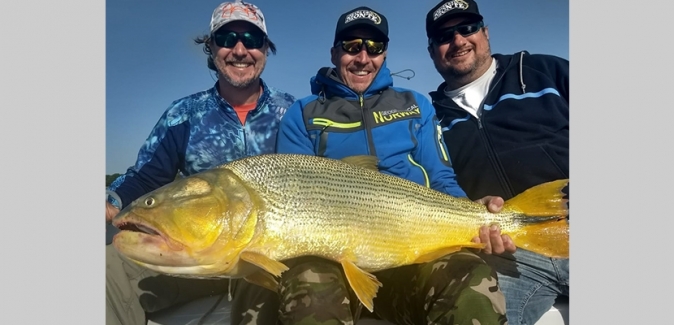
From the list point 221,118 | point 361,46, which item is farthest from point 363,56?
point 221,118

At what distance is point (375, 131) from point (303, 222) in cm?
120

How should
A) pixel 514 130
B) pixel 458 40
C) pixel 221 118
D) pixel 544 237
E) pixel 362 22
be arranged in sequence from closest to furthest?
pixel 544 237 → pixel 362 22 → pixel 221 118 → pixel 514 130 → pixel 458 40

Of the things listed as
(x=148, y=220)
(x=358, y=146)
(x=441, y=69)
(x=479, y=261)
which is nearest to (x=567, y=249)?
(x=479, y=261)

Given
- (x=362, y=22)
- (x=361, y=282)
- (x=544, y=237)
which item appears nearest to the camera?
(x=361, y=282)

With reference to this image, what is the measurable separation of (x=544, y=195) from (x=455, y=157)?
1038 millimetres

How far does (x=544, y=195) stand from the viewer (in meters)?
3.05

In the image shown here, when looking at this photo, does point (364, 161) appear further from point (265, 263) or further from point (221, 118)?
point (221, 118)

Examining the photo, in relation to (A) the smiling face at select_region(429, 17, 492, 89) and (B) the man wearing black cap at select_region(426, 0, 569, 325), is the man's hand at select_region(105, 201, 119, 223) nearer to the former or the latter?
(B) the man wearing black cap at select_region(426, 0, 569, 325)

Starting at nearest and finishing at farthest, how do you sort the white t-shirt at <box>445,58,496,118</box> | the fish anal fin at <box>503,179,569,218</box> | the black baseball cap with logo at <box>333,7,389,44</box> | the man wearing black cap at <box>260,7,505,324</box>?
the man wearing black cap at <box>260,7,505,324</box>, the fish anal fin at <box>503,179,569,218</box>, the black baseball cap with logo at <box>333,7,389,44</box>, the white t-shirt at <box>445,58,496,118</box>

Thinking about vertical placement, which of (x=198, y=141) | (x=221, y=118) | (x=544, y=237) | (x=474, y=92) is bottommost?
(x=544, y=237)

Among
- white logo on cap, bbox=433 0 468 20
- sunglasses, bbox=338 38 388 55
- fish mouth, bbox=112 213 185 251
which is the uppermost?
white logo on cap, bbox=433 0 468 20

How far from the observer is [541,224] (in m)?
2.99

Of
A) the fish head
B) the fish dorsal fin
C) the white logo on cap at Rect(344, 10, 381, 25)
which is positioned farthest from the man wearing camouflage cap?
the fish head

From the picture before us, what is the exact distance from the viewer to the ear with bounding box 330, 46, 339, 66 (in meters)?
3.79
